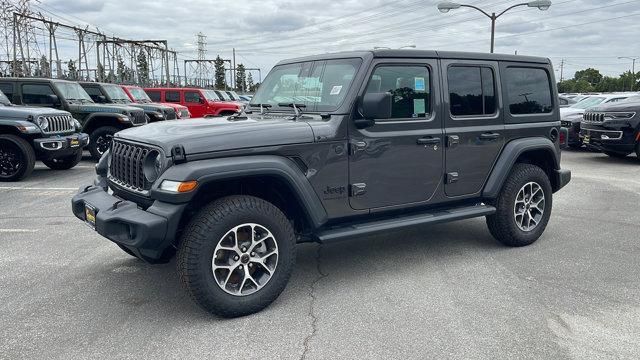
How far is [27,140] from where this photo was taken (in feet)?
30.4

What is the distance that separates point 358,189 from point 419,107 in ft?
3.27

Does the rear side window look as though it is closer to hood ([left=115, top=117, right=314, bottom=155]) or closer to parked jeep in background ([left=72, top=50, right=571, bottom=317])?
parked jeep in background ([left=72, top=50, right=571, bottom=317])

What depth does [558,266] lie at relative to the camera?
4.76 m

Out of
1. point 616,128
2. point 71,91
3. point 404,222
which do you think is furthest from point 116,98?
point 616,128

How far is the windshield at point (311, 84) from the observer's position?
4.28 meters

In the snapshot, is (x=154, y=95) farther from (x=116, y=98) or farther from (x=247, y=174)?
(x=247, y=174)

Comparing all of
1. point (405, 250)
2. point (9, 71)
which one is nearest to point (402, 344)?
point (405, 250)

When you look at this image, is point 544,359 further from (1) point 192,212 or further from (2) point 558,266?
(1) point 192,212

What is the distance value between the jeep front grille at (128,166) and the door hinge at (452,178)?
258 centimetres

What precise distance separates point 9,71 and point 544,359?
26.5 metres

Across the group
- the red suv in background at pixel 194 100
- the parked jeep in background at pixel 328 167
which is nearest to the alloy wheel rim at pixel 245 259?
the parked jeep in background at pixel 328 167

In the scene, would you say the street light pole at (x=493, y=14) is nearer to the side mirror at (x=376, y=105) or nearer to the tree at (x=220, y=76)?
the side mirror at (x=376, y=105)

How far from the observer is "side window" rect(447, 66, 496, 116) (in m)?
4.80

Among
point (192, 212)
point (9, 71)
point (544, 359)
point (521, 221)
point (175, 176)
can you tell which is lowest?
point (544, 359)
